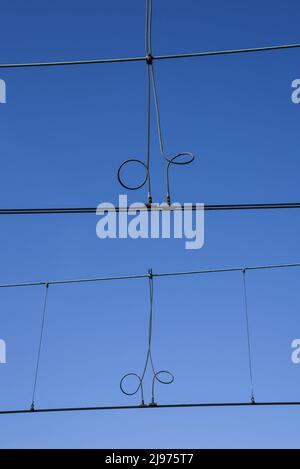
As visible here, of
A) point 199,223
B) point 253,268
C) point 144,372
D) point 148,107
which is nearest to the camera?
point 148,107

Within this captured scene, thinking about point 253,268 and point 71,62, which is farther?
point 253,268

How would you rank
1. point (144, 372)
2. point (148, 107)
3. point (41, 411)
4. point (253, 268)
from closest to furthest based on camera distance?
point (148, 107) < point (41, 411) < point (144, 372) < point (253, 268)

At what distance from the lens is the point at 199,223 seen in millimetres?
4949

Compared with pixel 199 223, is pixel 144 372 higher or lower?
lower

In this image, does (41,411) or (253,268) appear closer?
(41,411)
